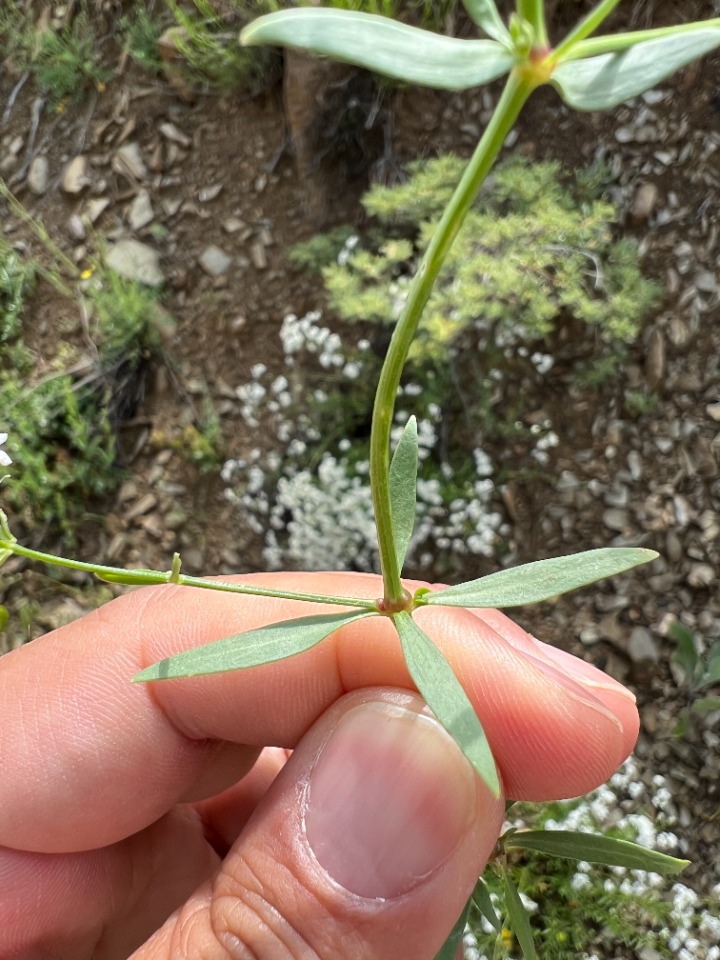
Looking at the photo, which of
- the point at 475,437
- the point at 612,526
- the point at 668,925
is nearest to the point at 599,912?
the point at 668,925

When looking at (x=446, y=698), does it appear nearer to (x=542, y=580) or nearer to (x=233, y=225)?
(x=542, y=580)

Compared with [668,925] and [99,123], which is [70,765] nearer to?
[668,925]

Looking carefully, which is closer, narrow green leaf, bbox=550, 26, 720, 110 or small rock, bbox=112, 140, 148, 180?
narrow green leaf, bbox=550, 26, 720, 110

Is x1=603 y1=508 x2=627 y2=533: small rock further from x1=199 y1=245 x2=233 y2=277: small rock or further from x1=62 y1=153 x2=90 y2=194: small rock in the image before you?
x1=62 y1=153 x2=90 y2=194: small rock

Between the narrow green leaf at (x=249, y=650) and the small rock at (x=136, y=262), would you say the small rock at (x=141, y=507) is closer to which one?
the small rock at (x=136, y=262)

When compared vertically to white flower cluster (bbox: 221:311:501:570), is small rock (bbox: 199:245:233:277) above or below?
above

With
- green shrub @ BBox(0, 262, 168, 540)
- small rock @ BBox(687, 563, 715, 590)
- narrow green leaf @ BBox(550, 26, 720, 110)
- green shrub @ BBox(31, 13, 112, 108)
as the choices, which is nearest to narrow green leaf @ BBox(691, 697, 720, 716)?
small rock @ BBox(687, 563, 715, 590)
